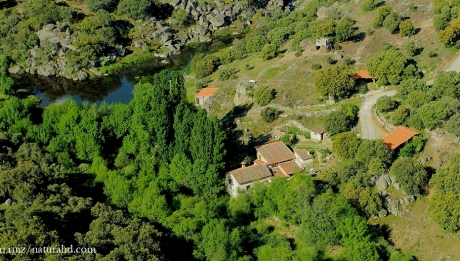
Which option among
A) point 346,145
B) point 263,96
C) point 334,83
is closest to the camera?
point 346,145

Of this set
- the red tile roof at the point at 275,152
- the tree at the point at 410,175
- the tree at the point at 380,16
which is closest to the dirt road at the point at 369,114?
the tree at the point at 410,175

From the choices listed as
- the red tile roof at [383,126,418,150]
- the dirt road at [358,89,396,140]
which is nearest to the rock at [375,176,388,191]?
the red tile roof at [383,126,418,150]

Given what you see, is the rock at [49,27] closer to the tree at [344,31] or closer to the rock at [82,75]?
the rock at [82,75]

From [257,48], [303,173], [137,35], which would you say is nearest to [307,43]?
[257,48]

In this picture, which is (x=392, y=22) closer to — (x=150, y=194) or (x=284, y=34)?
(x=284, y=34)

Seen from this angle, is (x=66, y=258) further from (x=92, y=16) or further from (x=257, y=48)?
(x=92, y=16)

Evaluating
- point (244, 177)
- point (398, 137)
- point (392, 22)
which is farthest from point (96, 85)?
point (398, 137)

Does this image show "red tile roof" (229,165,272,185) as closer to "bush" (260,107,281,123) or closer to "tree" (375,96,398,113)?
"bush" (260,107,281,123)
